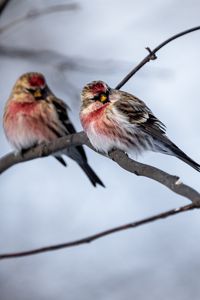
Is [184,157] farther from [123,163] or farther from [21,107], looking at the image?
[21,107]

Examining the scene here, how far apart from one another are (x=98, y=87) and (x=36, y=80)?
0.58m

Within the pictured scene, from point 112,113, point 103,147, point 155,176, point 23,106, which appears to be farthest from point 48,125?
point 155,176

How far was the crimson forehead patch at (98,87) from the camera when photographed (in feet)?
10.3

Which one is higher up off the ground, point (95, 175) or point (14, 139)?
point (14, 139)

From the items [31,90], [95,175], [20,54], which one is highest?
[20,54]

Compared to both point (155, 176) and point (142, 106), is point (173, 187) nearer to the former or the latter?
point (155, 176)

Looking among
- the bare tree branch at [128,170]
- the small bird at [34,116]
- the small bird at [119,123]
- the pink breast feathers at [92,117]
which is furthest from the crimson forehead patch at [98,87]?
the small bird at [34,116]

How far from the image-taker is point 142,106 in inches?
139

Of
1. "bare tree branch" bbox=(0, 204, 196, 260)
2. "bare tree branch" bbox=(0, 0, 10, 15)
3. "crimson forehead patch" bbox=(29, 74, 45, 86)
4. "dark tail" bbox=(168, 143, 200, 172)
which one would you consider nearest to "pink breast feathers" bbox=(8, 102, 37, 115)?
"crimson forehead patch" bbox=(29, 74, 45, 86)

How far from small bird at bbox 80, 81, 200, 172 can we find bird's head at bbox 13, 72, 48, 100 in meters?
0.45

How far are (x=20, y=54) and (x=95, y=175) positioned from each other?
1.15 metres

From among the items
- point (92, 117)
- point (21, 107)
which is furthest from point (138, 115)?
point (21, 107)

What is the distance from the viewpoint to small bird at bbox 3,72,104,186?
11.9 ft

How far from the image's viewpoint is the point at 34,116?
3.76 m
